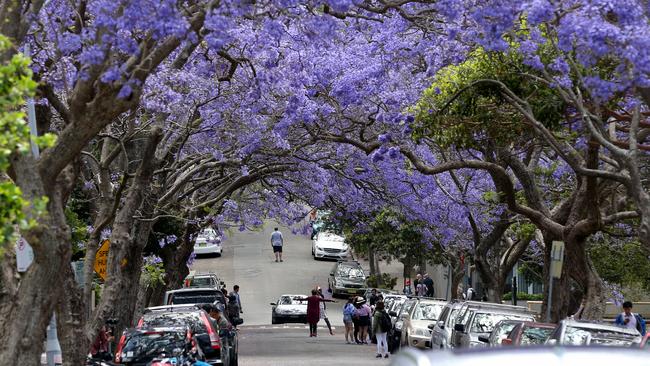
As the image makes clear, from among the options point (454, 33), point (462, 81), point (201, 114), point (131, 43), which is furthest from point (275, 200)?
point (131, 43)

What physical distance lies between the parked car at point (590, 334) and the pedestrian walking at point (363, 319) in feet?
63.1

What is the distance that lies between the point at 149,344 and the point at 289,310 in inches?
1007

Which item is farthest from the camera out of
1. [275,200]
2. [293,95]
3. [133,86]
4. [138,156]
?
[275,200]

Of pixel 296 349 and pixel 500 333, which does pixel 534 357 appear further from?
pixel 296 349

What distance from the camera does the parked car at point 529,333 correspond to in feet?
58.9

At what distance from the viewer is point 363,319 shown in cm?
3606

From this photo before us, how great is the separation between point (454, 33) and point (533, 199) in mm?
7415

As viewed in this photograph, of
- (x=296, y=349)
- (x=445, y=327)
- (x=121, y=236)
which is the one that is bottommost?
(x=296, y=349)

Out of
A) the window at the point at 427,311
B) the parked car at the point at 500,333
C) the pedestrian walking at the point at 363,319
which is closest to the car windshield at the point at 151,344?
the parked car at the point at 500,333

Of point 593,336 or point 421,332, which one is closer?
point 593,336

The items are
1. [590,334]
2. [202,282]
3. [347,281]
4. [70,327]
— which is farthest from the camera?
[347,281]

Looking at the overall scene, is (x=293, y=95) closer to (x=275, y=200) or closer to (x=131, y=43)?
(x=131, y=43)

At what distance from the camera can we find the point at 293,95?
22.5 metres

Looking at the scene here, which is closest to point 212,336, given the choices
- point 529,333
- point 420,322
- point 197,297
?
point 529,333
